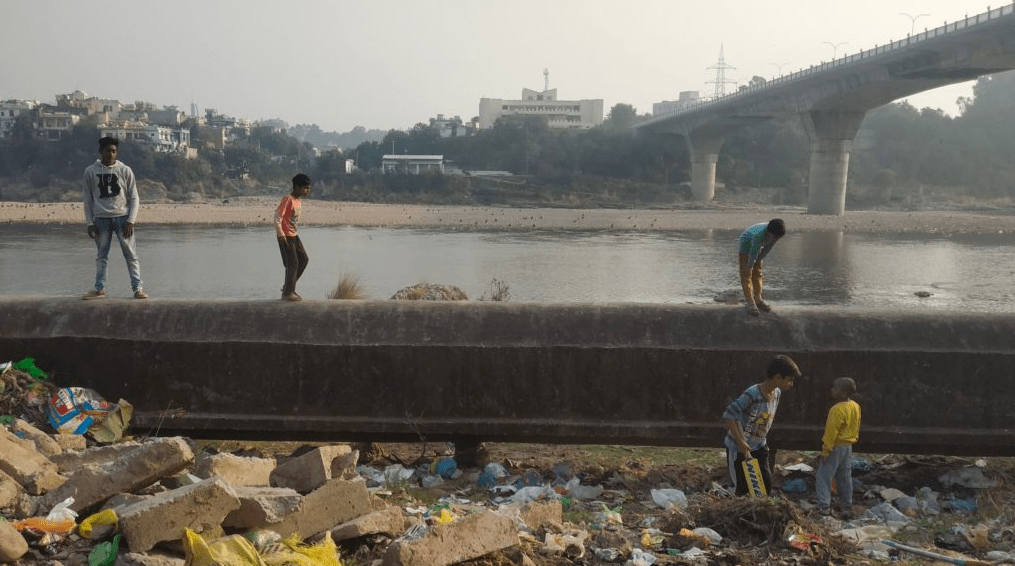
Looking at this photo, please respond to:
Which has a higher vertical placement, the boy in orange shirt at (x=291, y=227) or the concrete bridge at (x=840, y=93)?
the concrete bridge at (x=840, y=93)

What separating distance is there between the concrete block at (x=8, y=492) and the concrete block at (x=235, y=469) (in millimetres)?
806

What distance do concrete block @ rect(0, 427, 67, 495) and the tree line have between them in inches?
2606

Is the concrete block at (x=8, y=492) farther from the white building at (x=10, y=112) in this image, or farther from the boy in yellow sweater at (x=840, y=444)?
the white building at (x=10, y=112)

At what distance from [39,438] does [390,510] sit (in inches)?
91.4

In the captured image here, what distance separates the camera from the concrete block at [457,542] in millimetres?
3883

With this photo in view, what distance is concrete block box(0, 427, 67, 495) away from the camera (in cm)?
470

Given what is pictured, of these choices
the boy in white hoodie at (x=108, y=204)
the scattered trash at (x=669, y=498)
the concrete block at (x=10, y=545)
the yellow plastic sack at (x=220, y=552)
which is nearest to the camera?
the yellow plastic sack at (x=220, y=552)

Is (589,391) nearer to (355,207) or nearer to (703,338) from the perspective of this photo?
(703,338)

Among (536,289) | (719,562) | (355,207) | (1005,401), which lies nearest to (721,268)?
(536,289)

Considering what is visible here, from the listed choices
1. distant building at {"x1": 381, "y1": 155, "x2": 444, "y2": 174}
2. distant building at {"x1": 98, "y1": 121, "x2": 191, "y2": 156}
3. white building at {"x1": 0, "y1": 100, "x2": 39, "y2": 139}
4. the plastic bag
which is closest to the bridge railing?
distant building at {"x1": 381, "y1": 155, "x2": 444, "y2": 174}

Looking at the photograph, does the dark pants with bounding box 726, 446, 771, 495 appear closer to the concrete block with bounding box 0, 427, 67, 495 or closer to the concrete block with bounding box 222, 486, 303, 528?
the concrete block with bounding box 222, 486, 303, 528

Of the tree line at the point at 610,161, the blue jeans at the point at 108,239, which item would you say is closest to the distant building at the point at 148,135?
the tree line at the point at 610,161

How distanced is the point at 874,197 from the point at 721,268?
47068 millimetres

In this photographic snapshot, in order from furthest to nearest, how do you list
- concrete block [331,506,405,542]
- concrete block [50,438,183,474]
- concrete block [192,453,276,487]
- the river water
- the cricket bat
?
the river water < the cricket bat < concrete block [50,438,183,474] < concrete block [192,453,276,487] < concrete block [331,506,405,542]
